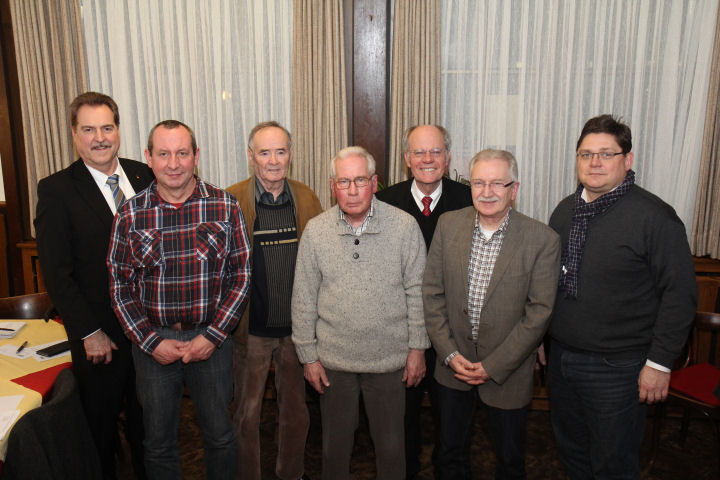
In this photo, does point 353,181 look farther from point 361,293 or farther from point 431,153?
point 431,153

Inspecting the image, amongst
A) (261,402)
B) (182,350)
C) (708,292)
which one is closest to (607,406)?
(261,402)

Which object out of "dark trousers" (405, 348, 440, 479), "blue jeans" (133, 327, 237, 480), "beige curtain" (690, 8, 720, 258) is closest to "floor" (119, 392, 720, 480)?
"dark trousers" (405, 348, 440, 479)

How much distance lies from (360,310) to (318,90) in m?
2.24

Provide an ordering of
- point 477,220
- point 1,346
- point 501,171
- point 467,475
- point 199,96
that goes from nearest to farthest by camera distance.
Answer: point 501,171, point 477,220, point 467,475, point 1,346, point 199,96

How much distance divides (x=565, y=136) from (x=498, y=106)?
573 millimetres

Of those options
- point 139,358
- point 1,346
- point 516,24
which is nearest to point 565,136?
point 516,24

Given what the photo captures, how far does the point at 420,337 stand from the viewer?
2.22m

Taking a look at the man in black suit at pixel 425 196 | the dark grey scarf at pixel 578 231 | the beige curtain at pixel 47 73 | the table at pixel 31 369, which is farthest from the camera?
the beige curtain at pixel 47 73

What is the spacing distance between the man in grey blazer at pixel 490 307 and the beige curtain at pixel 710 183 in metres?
2.33

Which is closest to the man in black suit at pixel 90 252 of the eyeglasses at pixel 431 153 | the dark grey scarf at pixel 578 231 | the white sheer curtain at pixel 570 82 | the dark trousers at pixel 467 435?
the eyeglasses at pixel 431 153

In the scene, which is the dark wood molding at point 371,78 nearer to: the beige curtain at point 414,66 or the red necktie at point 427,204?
the beige curtain at point 414,66

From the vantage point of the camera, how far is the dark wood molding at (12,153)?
13.1 feet

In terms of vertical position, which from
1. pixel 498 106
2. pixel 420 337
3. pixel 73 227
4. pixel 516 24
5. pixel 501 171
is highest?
pixel 516 24

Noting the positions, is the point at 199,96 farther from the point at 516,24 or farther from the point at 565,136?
the point at 565,136
